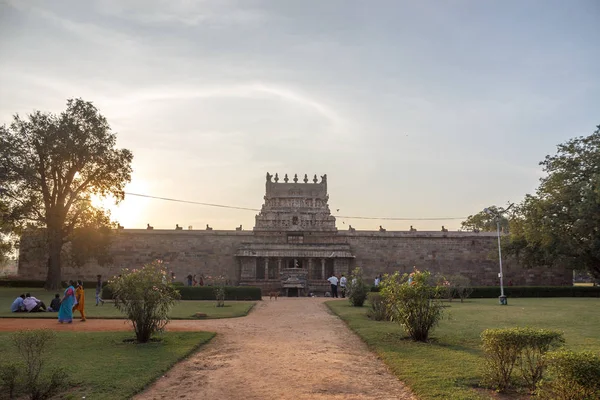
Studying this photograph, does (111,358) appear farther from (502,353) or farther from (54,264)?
(54,264)

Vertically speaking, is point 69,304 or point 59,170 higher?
point 59,170

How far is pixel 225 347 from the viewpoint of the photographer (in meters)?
10.5

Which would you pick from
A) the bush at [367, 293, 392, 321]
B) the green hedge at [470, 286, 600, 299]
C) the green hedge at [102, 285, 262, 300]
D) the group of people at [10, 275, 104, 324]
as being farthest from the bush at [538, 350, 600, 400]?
the green hedge at [470, 286, 600, 299]

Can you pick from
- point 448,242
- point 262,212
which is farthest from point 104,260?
point 448,242

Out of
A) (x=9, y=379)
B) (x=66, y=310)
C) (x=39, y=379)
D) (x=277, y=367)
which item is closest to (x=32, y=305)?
(x=66, y=310)

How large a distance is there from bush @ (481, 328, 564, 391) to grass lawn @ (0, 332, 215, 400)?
206 inches

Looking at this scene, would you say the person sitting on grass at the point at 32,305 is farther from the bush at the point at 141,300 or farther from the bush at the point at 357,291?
the bush at the point at 357,291

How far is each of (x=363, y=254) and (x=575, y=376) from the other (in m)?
34.9

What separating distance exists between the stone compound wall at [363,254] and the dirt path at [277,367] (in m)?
25.2

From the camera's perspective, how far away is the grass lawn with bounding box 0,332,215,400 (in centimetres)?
682

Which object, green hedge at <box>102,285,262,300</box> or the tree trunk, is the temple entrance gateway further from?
the tree trunk

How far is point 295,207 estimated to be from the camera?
51906 millimetres

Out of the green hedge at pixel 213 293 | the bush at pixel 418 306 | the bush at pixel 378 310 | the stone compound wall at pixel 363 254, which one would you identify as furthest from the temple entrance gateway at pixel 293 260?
the bush at pixel 418 306

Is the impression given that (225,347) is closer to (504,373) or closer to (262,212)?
(504,373)
